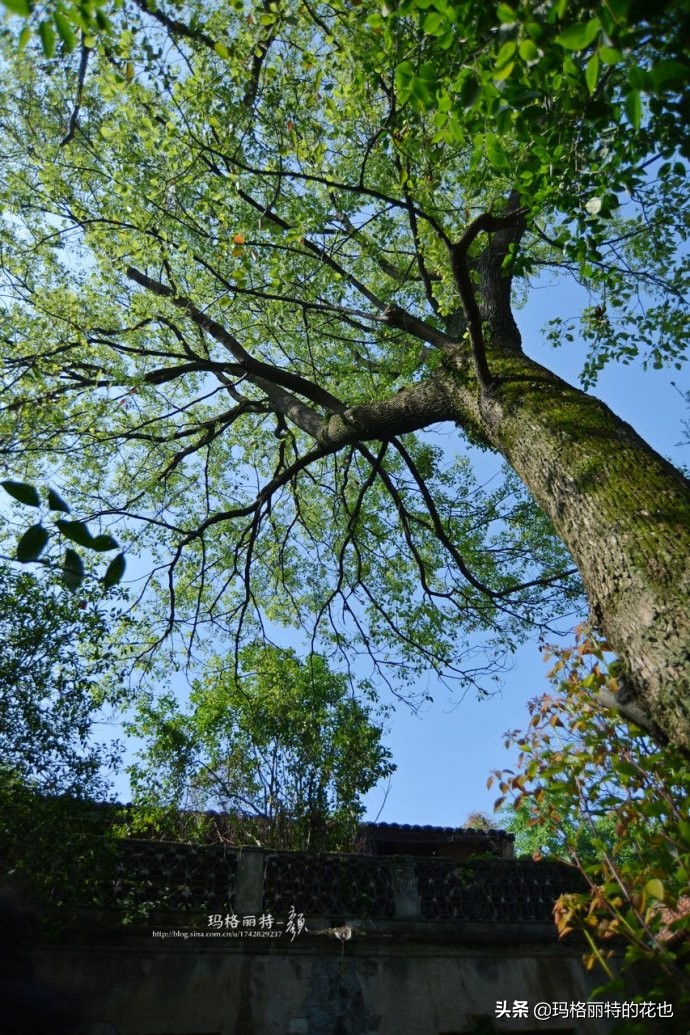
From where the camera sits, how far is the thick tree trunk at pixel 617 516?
233cm

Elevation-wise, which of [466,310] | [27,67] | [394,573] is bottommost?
[466,310]

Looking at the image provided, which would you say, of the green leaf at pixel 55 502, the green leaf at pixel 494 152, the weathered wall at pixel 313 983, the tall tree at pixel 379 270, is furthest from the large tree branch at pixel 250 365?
the weathered wall at pixel 313 983

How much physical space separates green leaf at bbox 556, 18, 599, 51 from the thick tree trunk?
1691 millimetres

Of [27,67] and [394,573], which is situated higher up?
[27,67]

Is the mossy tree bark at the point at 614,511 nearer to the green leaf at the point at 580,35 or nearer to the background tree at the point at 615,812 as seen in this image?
the background tree at the point at 615,812

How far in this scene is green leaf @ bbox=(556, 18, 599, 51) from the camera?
69.3 inches

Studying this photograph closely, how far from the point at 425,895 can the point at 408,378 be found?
5.95 meters

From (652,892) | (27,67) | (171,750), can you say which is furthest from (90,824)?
(27,67)

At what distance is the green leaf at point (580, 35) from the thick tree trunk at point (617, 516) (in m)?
1.69

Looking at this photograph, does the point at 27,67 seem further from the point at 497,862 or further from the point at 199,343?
the point at 497,862

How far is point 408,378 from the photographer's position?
748 cm

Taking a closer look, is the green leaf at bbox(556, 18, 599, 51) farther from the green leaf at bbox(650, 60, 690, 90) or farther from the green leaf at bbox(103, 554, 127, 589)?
the green leaf at bbox(103, 554, 127, 589)

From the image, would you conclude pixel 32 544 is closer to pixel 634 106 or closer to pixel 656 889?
pixel 634 106

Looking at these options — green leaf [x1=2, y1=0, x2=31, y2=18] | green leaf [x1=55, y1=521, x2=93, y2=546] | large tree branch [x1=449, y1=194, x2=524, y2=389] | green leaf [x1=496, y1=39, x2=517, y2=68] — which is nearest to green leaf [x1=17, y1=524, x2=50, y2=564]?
green leaf [x1=55, y1=521, x2=93, y2=546]
